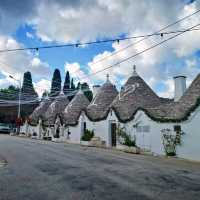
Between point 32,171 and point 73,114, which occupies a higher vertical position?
point 73,114

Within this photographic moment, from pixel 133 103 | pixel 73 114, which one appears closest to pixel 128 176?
pixel 133 103

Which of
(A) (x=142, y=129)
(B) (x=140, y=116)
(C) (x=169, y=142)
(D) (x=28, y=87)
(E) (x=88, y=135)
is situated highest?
(D) (x=28, y=87)

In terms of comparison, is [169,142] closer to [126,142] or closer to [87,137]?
[126,142]

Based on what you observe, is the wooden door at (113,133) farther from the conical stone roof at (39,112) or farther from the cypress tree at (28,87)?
the cypress tree at (28,87)

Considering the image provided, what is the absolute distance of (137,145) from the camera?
21.4 metres

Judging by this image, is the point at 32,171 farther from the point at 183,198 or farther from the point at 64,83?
the point at 64,83

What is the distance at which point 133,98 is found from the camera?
26172mm

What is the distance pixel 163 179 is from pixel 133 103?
16.8 meters

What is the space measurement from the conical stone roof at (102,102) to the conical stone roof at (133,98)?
2.14m

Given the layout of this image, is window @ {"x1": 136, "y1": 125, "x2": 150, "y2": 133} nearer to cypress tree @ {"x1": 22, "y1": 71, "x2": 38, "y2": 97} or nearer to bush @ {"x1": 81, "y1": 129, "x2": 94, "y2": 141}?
bush @ {"x1": 81, "y1": 129, "x2": 94, "y2": 141}

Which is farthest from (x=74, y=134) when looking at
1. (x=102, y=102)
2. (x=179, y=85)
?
(x=179, y=85)

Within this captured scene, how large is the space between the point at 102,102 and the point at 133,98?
18.1ft

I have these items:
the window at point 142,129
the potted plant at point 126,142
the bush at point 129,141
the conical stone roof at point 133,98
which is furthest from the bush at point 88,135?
the window at point 142,129

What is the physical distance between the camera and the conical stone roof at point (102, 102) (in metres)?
28.9
